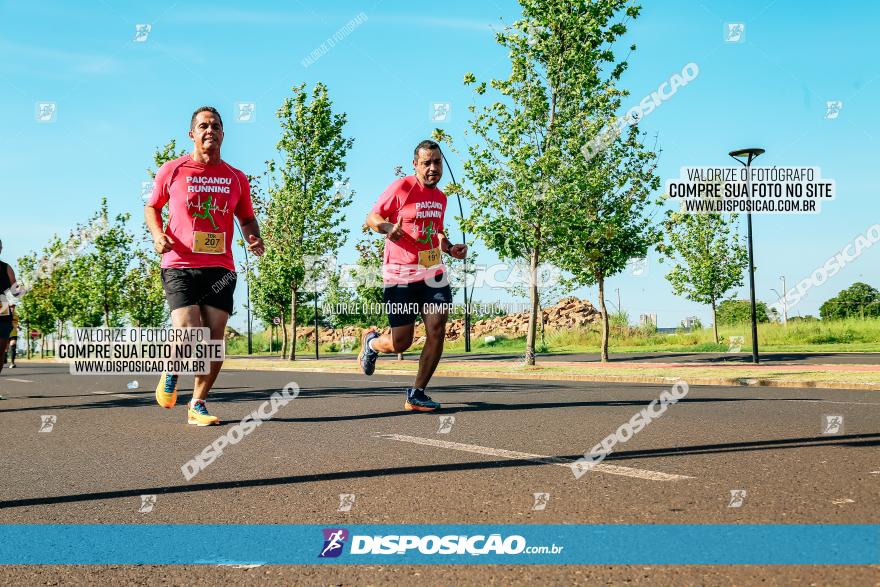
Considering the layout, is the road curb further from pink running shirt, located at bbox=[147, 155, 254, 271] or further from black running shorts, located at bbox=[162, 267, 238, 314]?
pink running shirt, located at bbox=[147, 155, 254, 271]

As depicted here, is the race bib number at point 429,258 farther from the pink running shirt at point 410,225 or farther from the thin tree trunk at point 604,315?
the thin tree trunk at point 604,315

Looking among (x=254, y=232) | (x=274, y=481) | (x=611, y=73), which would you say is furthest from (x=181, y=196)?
(x=611, y=73)

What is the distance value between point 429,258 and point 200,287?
218cm

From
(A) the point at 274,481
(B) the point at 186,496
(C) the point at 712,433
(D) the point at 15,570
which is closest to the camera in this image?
(D) the point at 15,570

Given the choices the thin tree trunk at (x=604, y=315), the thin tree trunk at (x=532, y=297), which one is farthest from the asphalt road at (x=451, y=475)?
the thin tree trunk at (x=604, y=315)

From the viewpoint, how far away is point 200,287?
6641 millimetres

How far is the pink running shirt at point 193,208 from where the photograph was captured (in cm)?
657

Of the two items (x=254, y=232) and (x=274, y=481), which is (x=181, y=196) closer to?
(x=254, y=232)

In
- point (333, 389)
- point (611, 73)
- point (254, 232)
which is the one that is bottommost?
point (333, 389)

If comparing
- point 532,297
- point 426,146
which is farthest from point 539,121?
point 426,146

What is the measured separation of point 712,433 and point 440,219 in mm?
3268

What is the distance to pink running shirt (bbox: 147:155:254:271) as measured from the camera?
21.5ft

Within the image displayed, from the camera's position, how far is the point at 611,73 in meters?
21.0

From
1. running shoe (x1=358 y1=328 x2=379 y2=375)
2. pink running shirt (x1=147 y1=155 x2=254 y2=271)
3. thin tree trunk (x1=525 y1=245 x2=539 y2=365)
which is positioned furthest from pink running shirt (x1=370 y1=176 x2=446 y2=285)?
thin tree trunk (x1=525 y1=245 x2=539 y2=365)
